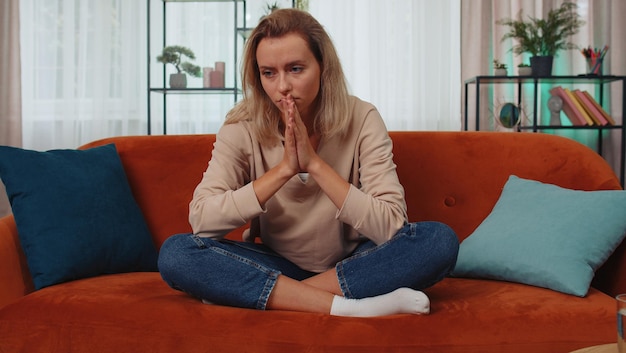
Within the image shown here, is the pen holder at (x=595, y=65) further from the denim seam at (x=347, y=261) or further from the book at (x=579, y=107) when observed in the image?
the denim seam at (x=347, y=261)

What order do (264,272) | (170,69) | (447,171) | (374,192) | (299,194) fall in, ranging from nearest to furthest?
(264,272)
(374,192)
(299,194)
(447,171)
(170,69)

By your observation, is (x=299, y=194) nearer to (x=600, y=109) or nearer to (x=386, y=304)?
(x=386, y=304)

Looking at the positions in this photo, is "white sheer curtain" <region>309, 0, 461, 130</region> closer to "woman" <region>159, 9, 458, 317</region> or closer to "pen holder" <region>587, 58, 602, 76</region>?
"pen holder" <region>587, 58, 602, 76</region>

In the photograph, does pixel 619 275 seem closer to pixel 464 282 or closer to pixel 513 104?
pixel 464 282

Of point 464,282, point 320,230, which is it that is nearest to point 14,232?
point 320,230

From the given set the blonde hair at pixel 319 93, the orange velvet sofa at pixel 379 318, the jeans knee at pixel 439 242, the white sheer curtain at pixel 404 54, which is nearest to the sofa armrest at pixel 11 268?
the orange velvet sofa at pixel 379 318

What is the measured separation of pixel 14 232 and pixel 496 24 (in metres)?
3.72

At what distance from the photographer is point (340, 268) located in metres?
1.64

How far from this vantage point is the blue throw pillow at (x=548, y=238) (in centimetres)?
171

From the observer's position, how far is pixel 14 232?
183 centimetres

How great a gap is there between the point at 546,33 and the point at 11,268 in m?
3.62

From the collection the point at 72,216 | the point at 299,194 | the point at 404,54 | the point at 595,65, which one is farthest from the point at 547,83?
the point at 72,216

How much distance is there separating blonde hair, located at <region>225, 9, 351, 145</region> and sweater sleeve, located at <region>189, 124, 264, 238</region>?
59 millimetres

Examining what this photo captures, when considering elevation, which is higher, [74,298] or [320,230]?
[320,230]
